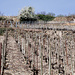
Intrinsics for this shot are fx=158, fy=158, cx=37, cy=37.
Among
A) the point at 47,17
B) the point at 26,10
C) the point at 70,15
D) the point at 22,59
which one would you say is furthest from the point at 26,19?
the point at 22,59

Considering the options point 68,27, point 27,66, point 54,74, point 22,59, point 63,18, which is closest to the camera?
point 54,74

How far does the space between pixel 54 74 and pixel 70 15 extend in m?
27.2

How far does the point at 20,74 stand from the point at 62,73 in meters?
1.66

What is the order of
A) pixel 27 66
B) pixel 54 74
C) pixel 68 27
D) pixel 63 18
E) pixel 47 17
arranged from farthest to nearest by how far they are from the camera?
1. pixel 47 17
2. pixel 63 18
3. pixel 68 27
4. pixel 27 66
5. pixel 54 74

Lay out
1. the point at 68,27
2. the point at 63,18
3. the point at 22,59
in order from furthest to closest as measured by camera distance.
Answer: the point at 63,18 < the point at 68,27 < the point at 22,59

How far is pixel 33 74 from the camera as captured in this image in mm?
5496

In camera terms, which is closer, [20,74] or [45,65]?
[20,74]

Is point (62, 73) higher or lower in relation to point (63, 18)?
lower

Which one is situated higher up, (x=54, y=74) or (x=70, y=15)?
(x=70, y=15)

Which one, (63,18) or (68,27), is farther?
(63,18)

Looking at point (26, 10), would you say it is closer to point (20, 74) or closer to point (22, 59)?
point (22, 59)

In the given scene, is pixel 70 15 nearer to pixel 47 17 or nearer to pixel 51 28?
pixel 47 17

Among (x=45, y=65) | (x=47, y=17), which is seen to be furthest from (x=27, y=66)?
(x=47, y=17)

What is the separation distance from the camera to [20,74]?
221 inches
